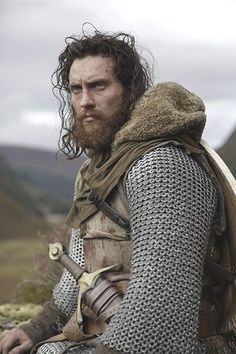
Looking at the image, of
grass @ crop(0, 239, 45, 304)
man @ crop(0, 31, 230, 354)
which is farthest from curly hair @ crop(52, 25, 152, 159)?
grass @ crop(0, 239, 45, 304)

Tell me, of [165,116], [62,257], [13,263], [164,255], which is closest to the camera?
[164,255]

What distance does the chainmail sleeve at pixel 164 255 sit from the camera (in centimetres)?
477

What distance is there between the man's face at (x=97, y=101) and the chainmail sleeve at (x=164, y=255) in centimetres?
51

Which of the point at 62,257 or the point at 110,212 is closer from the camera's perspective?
the point at 110,212

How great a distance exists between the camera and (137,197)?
197 inches

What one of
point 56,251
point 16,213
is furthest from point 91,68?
point 16,213

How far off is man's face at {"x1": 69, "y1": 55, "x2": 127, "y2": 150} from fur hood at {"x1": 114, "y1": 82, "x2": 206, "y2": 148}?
5.6 inches

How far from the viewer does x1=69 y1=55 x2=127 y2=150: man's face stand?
18.1ft

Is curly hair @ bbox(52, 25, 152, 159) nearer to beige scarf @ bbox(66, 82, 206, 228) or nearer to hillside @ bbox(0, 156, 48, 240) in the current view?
beige scarf @ bbox(66, 82, 206, 228)

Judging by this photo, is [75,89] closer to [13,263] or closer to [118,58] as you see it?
[118,58]

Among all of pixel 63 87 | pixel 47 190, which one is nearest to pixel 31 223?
pixel 47 190

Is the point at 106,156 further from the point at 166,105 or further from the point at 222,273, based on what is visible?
the point at 222,273

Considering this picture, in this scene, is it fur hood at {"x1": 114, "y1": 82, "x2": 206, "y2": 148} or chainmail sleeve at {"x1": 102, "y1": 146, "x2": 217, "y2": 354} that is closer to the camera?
chainmail sleeve at {"x1": 102, "y1": 146, "x2": 217, "y2": 354}

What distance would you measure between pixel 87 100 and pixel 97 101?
57 mm
